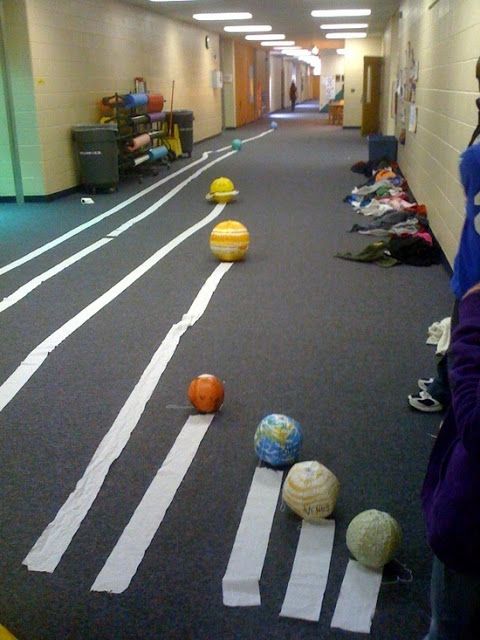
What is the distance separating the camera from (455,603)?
1.65 metres

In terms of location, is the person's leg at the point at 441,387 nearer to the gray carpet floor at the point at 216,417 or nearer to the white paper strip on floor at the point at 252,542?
the gray carpet floor at the point at 216,417

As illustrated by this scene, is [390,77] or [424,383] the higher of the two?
[390,77]

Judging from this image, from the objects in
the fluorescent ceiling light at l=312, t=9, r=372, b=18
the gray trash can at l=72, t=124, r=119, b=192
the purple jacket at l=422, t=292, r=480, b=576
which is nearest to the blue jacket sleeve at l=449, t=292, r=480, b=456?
the purple jacket at l=422, t=292, r=480, b=576

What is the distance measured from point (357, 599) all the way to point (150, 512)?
0.95 m

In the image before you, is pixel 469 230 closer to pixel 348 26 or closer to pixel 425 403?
pixel 425 403

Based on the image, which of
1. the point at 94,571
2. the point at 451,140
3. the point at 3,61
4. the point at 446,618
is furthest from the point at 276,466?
the point at 3,61

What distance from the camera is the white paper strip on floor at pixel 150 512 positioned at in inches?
96.0

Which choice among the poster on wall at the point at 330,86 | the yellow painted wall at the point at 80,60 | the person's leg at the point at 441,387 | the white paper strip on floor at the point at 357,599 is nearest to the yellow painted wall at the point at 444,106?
the person's leg at the point at 441,387

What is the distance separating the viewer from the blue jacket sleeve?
4.31ft

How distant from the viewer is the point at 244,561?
8.21 feet

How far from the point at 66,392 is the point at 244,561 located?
1.83 meters

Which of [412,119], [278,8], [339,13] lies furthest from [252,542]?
[339,13]

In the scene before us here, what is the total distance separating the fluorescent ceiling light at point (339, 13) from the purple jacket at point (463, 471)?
15.6m

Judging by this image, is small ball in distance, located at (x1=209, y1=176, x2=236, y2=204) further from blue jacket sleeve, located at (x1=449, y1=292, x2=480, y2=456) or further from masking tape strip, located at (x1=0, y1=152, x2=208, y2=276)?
blue jacket sleeve, located at (x1=449, y1=292, x2=480, y2=456)
